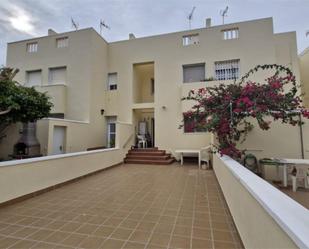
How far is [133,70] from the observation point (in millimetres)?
12453

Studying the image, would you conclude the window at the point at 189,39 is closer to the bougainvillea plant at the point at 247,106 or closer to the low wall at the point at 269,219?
the bougainvillea plant at the point at 247,106

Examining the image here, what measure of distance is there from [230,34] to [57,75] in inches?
432

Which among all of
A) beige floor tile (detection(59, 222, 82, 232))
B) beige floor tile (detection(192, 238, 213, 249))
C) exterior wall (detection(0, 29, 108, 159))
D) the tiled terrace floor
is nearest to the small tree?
exterior wall (detection(0, 29, 108, 159))

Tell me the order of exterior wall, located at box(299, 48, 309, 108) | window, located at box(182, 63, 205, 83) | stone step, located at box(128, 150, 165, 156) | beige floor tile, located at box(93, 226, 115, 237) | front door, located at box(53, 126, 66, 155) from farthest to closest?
exterior wall, located at box(299, 48, 309, 108) < window, located at box(182, 63, 205, 83) < stone step, located at box(128, 150, 165, 156) < front door, located at box(53, 126, 66, 155) < beige floor tile, located at box(93, 226, 115, 237)

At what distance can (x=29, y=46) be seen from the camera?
12.7 metres

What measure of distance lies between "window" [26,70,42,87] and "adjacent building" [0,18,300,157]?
7 centimetres

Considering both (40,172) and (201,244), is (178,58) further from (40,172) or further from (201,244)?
(201,244)

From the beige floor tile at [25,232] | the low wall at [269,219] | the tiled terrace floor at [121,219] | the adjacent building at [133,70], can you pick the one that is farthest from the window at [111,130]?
the low wall at [269,219]

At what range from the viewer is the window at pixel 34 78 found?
1234cm

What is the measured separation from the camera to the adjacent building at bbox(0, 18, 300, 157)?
411 inches

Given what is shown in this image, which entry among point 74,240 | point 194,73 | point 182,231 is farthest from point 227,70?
point 74,240

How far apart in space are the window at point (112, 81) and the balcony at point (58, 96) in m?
2.80

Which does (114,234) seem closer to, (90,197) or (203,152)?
(90,197)

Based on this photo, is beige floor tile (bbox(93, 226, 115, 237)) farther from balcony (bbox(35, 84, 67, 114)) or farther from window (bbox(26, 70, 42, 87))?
window (bbox(26, 70, 42, 87))
